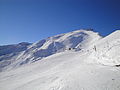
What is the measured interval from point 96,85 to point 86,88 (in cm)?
112

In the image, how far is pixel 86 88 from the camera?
10.1 m

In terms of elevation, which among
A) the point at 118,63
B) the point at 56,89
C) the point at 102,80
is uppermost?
the point at 118,63

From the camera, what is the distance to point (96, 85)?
10.1 meters

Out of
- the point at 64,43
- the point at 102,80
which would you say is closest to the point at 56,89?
the point at 102,80

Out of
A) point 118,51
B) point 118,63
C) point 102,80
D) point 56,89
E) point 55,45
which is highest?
point 55,45

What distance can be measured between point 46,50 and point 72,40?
158 feet

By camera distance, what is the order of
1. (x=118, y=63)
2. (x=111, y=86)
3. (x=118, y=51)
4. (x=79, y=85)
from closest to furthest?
(x=111, y=86), (x=79, y=85), (x=118, y=63), (x=118, y=51)

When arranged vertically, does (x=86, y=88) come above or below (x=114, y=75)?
below

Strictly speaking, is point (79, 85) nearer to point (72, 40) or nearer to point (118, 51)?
point (118, 51)

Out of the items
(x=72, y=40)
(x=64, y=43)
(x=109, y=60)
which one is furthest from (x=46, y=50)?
(x=109, y=60)

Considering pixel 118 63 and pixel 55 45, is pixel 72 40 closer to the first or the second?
pixel 55 45

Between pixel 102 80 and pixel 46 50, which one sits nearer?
pixel 102 80

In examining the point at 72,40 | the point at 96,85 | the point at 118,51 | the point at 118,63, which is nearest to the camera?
the point at 96,85

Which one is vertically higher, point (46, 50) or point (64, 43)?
point (64, 43)
